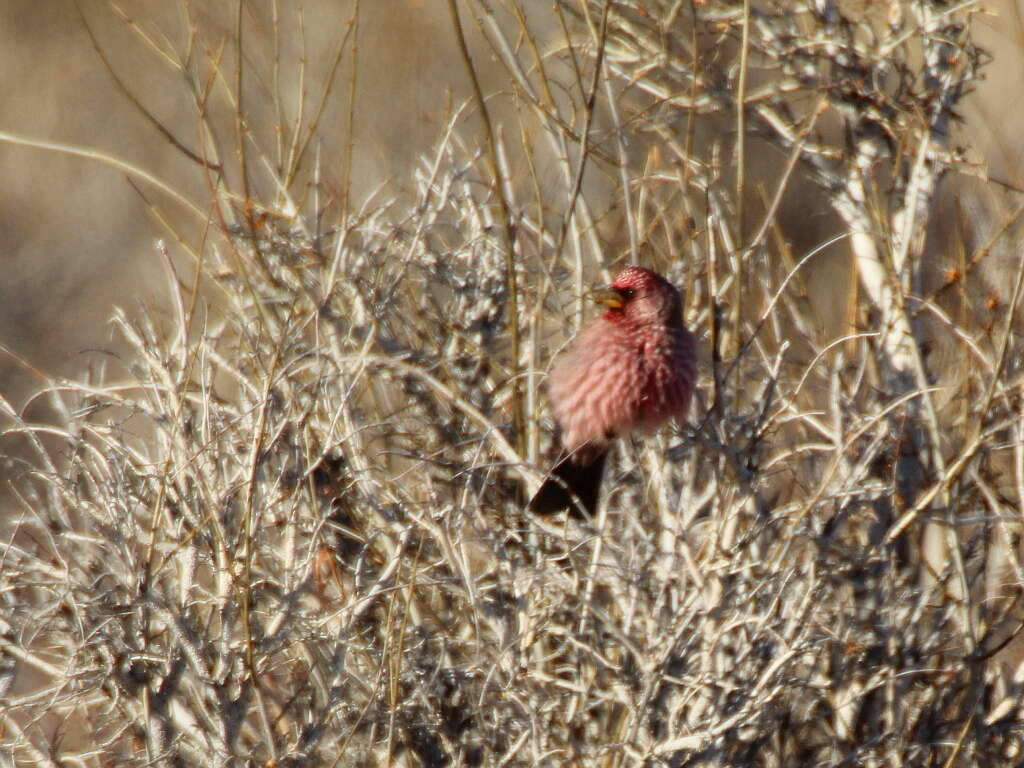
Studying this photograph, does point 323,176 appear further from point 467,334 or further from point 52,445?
point 52,445

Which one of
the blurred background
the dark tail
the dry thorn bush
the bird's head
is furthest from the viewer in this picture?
the blurred background

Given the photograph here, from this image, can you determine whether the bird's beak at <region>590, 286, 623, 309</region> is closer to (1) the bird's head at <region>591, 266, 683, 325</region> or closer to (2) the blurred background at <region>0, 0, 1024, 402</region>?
(1) the bird's head at <region>591, 266, 683, 325</region>

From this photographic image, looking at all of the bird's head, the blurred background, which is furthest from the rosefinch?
the blurred background

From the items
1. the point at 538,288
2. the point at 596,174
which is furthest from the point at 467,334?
the point at 596,174

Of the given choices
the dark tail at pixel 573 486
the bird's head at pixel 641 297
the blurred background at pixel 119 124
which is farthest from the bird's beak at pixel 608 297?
the blurred background at pixel 119 124

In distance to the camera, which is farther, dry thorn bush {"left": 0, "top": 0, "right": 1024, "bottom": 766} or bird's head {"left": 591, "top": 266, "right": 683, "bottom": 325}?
bird's head {"left": 591, "top": 266, "right": 683, "bottom": 325}

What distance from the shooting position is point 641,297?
12.1ft

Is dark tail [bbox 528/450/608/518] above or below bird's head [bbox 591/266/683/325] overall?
below

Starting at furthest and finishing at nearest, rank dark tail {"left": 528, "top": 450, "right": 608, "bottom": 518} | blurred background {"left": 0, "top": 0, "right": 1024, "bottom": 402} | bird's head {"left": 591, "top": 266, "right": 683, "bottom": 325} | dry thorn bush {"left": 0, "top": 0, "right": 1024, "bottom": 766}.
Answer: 1. blurred background {"left": 0, "top": 0, "right": 1024, "bottom": 402}
2. bird's head {"left": 591, "top": 266, "right": 683, "bottom": 325}
3. dark tail {"left": 528, "top": 450, "right": 608, "bottom": 518}
4. dry thorn bush {"left": 0, "top": 0, "right": 1024, "bottom": 766}

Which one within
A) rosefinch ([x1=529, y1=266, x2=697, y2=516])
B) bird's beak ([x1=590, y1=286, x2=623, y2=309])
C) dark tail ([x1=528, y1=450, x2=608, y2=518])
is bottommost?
dark tail ([x1=528, y1=450, x2=608, y2=518])

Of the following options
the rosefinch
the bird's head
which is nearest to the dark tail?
the rosefinch

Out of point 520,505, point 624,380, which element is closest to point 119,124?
point 624,380

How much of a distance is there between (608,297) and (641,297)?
98 millimetres

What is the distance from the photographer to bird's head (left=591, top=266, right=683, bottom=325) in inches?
144
